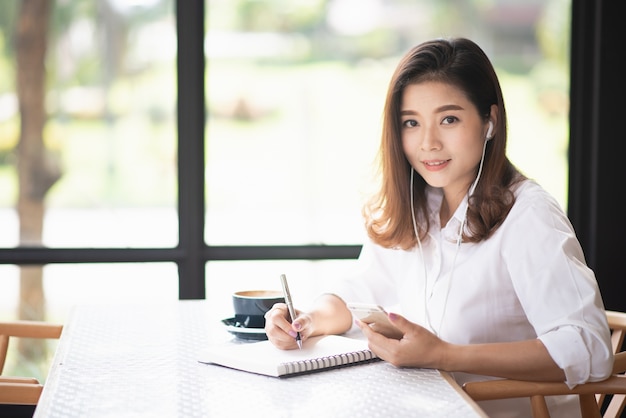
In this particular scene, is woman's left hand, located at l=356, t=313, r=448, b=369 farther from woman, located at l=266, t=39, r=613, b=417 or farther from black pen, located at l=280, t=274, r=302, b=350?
black pen, located at l=280, t=274, r=302, b=350

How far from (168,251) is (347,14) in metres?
1.13

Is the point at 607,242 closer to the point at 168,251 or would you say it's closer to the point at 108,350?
the point at 168,251

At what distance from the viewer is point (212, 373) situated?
1622 millimetres

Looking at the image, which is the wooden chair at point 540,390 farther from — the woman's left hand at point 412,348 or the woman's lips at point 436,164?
the woman's lips at point 436,164

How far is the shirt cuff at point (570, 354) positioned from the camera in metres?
1.67

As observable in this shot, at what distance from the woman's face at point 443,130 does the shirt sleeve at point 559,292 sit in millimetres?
236

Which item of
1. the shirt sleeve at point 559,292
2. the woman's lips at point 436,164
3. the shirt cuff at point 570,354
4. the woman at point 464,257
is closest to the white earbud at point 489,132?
the woman at point 464,257

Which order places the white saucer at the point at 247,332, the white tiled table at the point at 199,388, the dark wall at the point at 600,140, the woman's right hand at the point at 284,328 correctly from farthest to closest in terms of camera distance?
the dark wall at the point at 600,140
the white saucer at the point at 247,332
the woman's right hand at the point at 284,328
the white tiled table at the point at 199,388

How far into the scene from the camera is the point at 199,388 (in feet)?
4.97

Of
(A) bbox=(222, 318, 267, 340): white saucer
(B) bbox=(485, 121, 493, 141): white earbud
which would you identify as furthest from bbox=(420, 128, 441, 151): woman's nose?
(A) bbox=(222, 318, 267, 340): white saucer

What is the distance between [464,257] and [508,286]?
133 millimetres

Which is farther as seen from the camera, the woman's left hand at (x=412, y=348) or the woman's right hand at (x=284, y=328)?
the woman's right hand at (x=284, y=328)

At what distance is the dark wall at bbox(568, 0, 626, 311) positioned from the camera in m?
3.15

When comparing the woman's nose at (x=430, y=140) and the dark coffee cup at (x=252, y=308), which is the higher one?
the woman's nose at (x=430, y=140)
